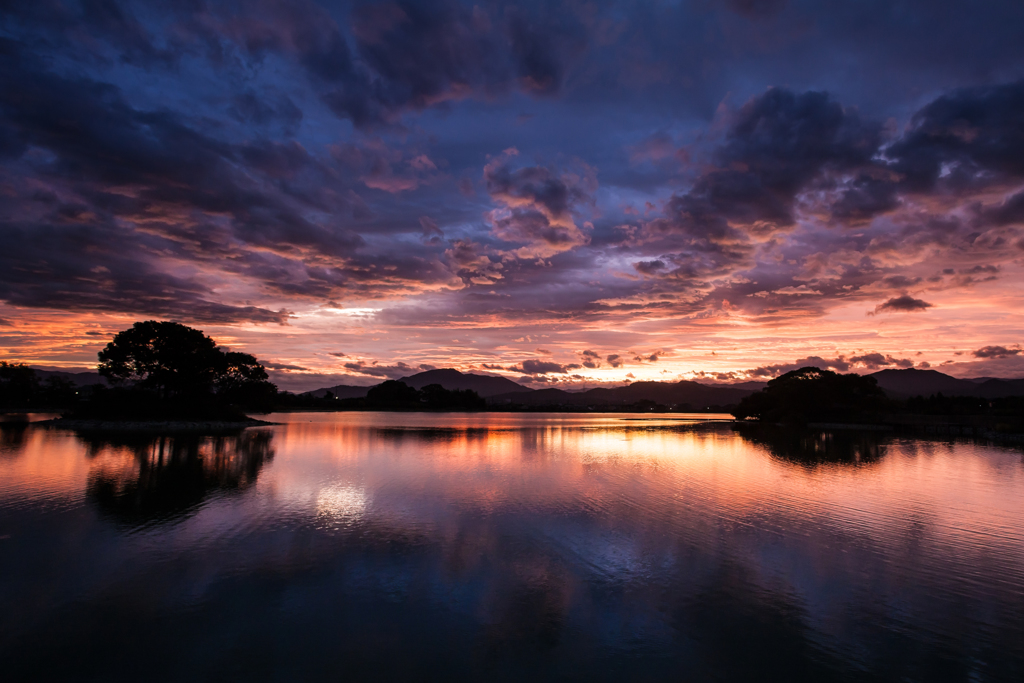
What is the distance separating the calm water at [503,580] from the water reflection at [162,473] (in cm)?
30

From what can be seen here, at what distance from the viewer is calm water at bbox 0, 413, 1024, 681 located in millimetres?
8695

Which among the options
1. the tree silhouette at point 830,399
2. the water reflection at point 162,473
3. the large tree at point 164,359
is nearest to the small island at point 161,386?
the large tree at point 164,359

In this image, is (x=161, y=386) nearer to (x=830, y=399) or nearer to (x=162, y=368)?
(x=162, y=368)

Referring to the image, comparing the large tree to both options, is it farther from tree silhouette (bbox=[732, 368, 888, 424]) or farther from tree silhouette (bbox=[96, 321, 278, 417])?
tree silhouette (bbox=[732, 368, 888, 424])

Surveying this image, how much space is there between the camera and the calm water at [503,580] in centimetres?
870

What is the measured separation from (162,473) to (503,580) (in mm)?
24233

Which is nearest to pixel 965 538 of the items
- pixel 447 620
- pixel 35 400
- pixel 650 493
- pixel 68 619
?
pixel 650 493

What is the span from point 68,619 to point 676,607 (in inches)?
478

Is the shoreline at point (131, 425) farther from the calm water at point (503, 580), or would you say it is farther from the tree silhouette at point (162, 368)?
the calm water at point (503, 580)

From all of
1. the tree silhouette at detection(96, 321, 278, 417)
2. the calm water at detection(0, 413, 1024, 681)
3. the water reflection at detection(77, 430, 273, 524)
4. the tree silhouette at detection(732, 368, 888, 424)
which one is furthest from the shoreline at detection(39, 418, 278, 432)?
the tree silhouette at detection(732, 368, 888, 424)

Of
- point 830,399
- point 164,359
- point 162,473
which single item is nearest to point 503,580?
point 162,473

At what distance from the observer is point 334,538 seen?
15.7m

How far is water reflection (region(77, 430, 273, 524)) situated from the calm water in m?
0.30

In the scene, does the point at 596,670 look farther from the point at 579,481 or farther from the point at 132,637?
the point at 579,481
